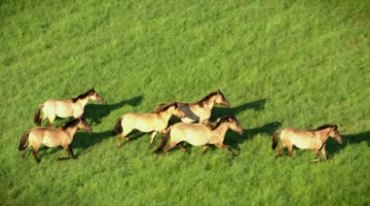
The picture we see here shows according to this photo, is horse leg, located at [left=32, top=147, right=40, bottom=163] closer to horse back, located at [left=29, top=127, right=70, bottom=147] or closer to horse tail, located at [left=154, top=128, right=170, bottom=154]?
horse back, located at [left=29, top=127, right=70, bottom=147]

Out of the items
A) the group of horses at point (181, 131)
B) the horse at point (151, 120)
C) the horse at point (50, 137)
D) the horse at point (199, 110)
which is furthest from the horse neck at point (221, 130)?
the horse at point (50, 137)

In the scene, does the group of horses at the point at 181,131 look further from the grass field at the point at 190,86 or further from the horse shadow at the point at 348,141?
the horse shadow at the point at 348,141

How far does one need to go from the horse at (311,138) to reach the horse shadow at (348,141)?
0.53m

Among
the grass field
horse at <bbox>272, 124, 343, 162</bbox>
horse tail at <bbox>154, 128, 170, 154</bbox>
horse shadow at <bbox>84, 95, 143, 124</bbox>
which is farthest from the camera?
horse shadow at <bbox>84, 95, 143, 124</bbox>

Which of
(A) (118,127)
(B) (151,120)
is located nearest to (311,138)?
(B) (151,120)

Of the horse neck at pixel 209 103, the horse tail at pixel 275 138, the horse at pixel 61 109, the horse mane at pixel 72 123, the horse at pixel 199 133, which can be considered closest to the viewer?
the horse at pixel 199 133

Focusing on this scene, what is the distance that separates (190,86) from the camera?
2100cm

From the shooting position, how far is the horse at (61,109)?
1850cm

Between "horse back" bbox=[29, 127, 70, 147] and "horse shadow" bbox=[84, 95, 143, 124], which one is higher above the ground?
"horse back" bbox=[29, 127, 70, 147]

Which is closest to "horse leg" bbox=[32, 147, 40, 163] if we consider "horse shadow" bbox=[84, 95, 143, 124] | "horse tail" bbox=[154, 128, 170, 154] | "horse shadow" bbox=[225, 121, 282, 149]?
"horse shadow" bbox=[84, 95, 143, 124]

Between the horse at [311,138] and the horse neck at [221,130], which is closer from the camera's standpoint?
the horse at [311,138]

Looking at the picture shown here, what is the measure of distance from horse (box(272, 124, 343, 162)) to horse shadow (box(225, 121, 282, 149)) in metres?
1.24

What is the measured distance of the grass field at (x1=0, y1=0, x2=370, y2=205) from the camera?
52.3 feet

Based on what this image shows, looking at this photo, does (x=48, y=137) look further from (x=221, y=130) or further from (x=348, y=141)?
(x=348, y=141)
